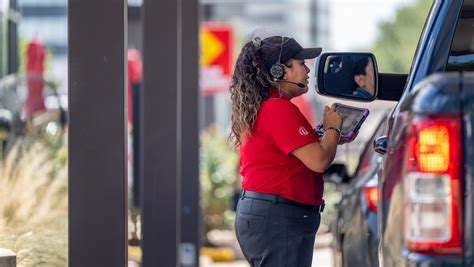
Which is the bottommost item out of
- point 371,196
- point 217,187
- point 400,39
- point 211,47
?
point 217,187

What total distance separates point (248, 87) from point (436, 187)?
2020 mm

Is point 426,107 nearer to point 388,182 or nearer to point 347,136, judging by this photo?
point 388,182

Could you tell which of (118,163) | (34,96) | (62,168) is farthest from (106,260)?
(34,96)

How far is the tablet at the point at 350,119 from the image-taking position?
17.2ft

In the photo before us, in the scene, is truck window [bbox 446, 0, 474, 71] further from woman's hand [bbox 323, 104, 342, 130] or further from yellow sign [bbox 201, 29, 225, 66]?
yellow sign [bbox 201, 29, 225, 66]

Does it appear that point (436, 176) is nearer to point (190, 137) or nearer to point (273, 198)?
point (273, 198)

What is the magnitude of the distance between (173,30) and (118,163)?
3151 millimetres

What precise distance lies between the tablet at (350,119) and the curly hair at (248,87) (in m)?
0.35

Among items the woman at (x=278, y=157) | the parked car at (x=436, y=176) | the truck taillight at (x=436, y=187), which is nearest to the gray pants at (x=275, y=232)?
the woman at (x=278, y=157)

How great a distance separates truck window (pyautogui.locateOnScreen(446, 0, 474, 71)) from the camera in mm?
4594

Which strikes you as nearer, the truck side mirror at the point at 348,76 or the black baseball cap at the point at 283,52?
the truck side mirror at the point at 348,76

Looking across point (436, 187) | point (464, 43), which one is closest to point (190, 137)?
point (464, 43)

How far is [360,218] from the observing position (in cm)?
652

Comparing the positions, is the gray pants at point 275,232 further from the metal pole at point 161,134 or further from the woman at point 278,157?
the metal pole at point 161,134
